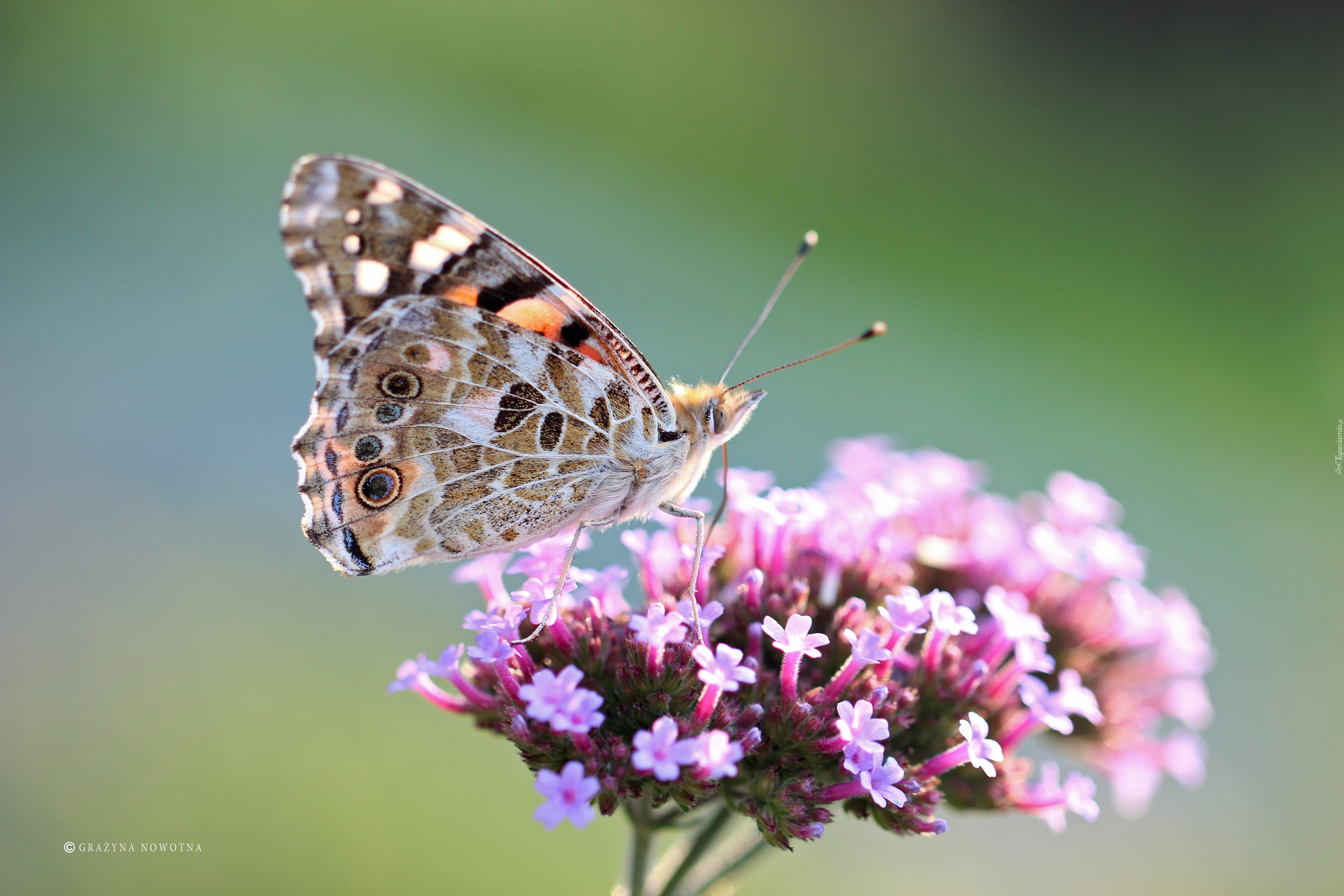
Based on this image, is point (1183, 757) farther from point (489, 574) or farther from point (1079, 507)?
point (489, 574)

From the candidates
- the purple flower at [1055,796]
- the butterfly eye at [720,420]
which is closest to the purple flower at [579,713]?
the butterfly eye at [720,420]

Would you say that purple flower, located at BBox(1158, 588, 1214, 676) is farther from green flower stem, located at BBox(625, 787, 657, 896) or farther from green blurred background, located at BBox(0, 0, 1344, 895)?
green blurred background, located at BBox(0, 0, 1344, 895)

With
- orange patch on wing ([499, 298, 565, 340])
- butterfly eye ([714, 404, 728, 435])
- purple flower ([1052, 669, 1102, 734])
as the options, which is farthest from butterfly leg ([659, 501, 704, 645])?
purple flower ([1052, 669, 1102, 734])

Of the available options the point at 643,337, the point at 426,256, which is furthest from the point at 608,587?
the point at 643,337

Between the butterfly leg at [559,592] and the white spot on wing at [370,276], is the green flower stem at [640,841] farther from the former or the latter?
the white spot on wing at [370,276]

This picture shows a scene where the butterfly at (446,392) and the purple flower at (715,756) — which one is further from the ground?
the butterfly at (446,392)

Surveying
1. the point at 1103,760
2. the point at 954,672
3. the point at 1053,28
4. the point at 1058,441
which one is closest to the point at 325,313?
the point at 954,672

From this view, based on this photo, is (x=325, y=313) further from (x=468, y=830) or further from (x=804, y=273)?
(x=804, y=273)

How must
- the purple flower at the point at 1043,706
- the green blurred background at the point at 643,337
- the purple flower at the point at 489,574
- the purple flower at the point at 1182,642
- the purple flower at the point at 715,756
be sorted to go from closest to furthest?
the purple flower at the point at 715,756 → the purple flower at the point at 1043,706 → the purple flower at the point at 489,574 → the purple flower at the point at 1182,642 → the green blurred background at the point at 643,337
